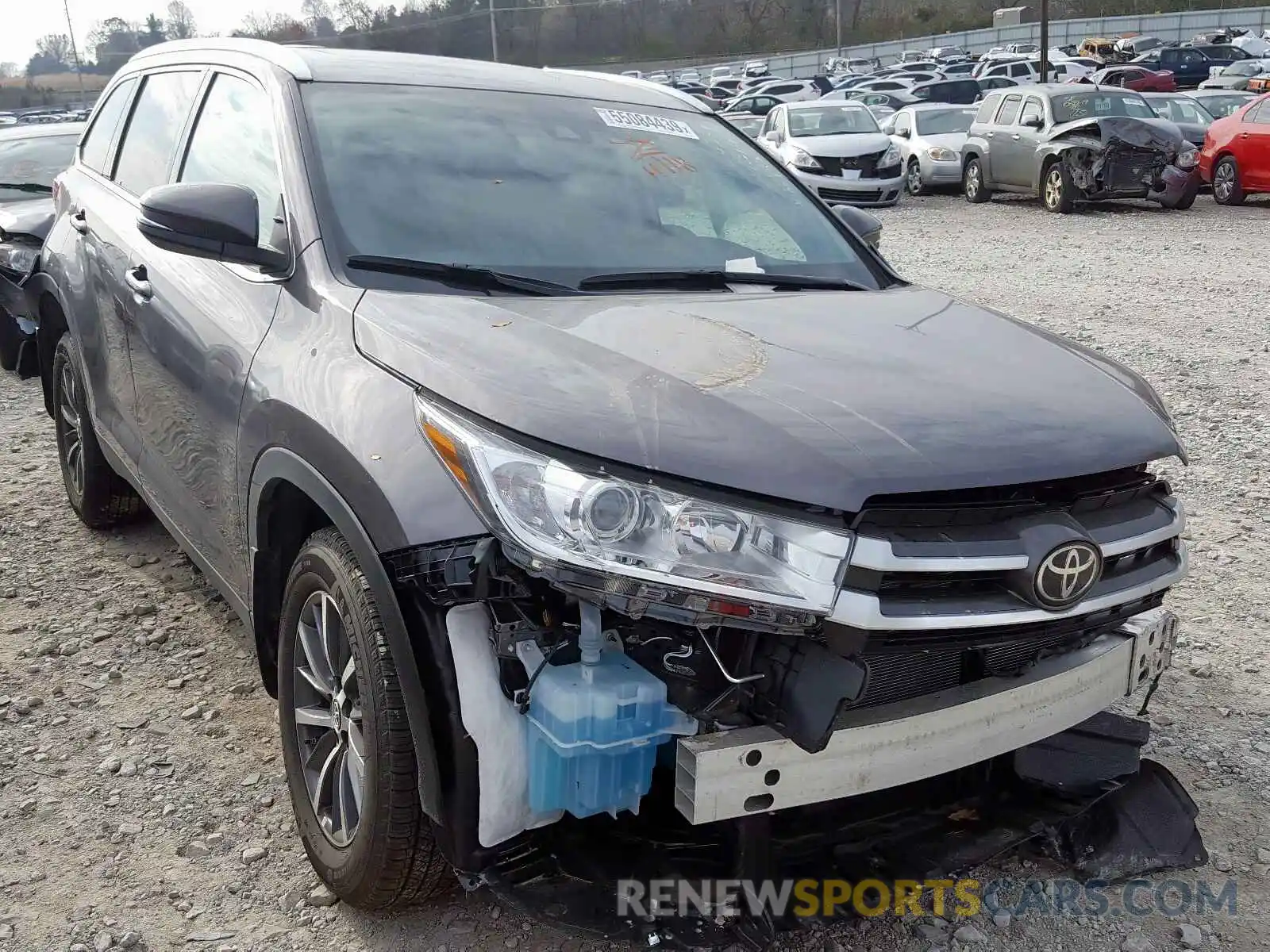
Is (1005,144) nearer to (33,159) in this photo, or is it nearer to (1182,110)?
(1182,110)

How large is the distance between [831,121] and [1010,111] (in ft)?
9.01

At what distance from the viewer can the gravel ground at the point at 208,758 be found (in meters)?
2.56

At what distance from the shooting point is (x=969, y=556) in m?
2.05

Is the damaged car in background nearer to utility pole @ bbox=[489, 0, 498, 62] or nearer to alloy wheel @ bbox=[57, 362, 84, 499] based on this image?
alloy wheel @ bbox=[57, 362, 84, 499]

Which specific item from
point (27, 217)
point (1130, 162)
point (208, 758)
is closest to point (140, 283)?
point (208, 758)

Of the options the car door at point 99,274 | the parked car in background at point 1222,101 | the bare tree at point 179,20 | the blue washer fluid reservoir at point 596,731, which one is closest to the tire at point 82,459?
the car door at point 99,274

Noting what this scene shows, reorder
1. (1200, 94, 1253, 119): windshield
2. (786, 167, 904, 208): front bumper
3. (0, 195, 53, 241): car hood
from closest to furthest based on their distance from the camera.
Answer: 1. (0, 195, 53, 241): car hood
2. (786, 167, 904, 208): front bumper
3. (1200, 94, 1253, 119): windshield

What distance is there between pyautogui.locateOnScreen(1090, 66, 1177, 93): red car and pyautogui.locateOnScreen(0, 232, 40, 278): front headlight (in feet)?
107

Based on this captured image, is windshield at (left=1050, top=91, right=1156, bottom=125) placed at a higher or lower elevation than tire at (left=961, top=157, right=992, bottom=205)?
higher

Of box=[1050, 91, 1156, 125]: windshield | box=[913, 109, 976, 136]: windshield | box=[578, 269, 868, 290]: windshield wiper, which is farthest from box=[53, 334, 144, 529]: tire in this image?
box=[913, 109, 976, 136]: windshield

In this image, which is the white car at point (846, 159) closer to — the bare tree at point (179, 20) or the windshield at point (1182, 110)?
the windshield at point (1182, 110)

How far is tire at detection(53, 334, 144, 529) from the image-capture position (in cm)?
464

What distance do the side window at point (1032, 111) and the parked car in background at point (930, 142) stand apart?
1481 millimetres

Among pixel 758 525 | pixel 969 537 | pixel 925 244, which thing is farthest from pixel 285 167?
pixel 925 244
